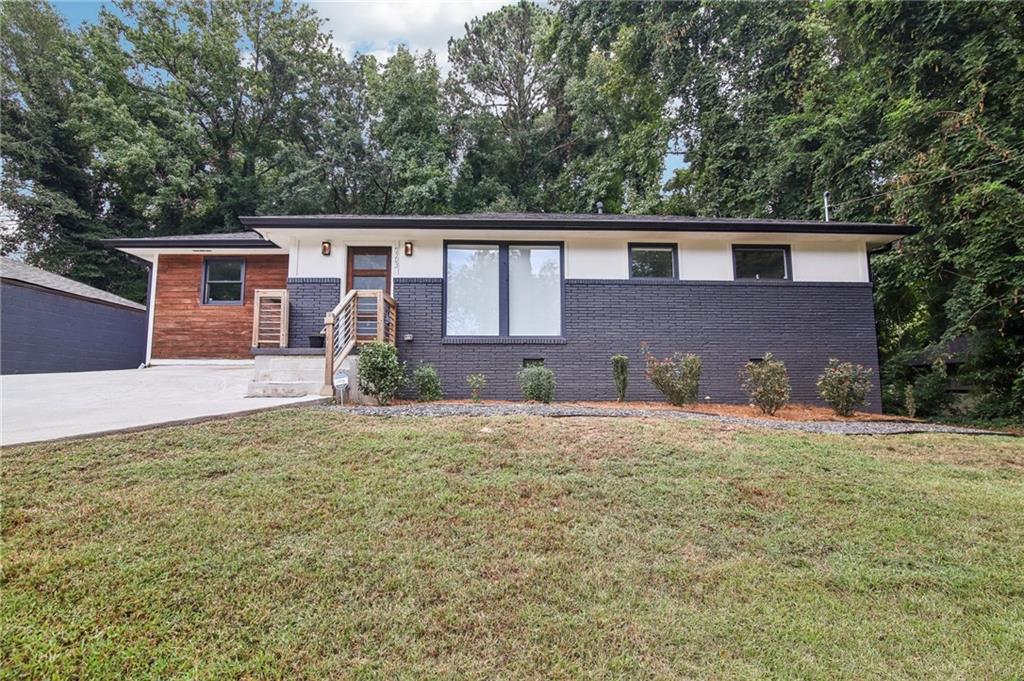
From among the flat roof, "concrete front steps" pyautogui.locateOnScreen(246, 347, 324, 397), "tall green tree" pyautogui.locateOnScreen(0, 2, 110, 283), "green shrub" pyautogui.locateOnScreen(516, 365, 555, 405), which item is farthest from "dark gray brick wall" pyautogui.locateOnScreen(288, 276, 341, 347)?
"tall green tree" pyautogui.locateOnScreen(0, 2, 110, 283)

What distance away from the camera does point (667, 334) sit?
9273mm

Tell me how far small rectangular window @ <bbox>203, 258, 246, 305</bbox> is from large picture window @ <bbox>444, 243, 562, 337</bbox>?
16.9ft

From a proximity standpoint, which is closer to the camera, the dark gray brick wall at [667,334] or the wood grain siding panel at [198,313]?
the dark gray brick wall at [667,334]

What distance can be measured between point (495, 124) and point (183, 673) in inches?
848

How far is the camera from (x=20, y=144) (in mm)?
17703

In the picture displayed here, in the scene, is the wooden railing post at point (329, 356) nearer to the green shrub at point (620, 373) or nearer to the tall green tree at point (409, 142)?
the green shrub at point (620, 373)

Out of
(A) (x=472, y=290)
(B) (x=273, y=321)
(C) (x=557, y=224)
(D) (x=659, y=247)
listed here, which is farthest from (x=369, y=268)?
(D) (x=659, y=247)

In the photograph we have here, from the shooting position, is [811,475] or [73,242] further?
[73,242]

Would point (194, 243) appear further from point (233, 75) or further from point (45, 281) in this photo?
point (233, 75)

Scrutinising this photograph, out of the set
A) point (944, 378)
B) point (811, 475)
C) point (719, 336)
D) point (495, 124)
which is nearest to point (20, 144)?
point (495, 124)

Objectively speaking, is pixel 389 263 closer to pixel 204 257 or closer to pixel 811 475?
pixel 204 257

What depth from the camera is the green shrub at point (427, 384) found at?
8.35m

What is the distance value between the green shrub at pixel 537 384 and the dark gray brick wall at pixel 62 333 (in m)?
11.4

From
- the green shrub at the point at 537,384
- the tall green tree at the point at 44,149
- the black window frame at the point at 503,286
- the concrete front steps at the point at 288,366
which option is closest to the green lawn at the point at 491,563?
the concrete front steps at the point at 288,366
